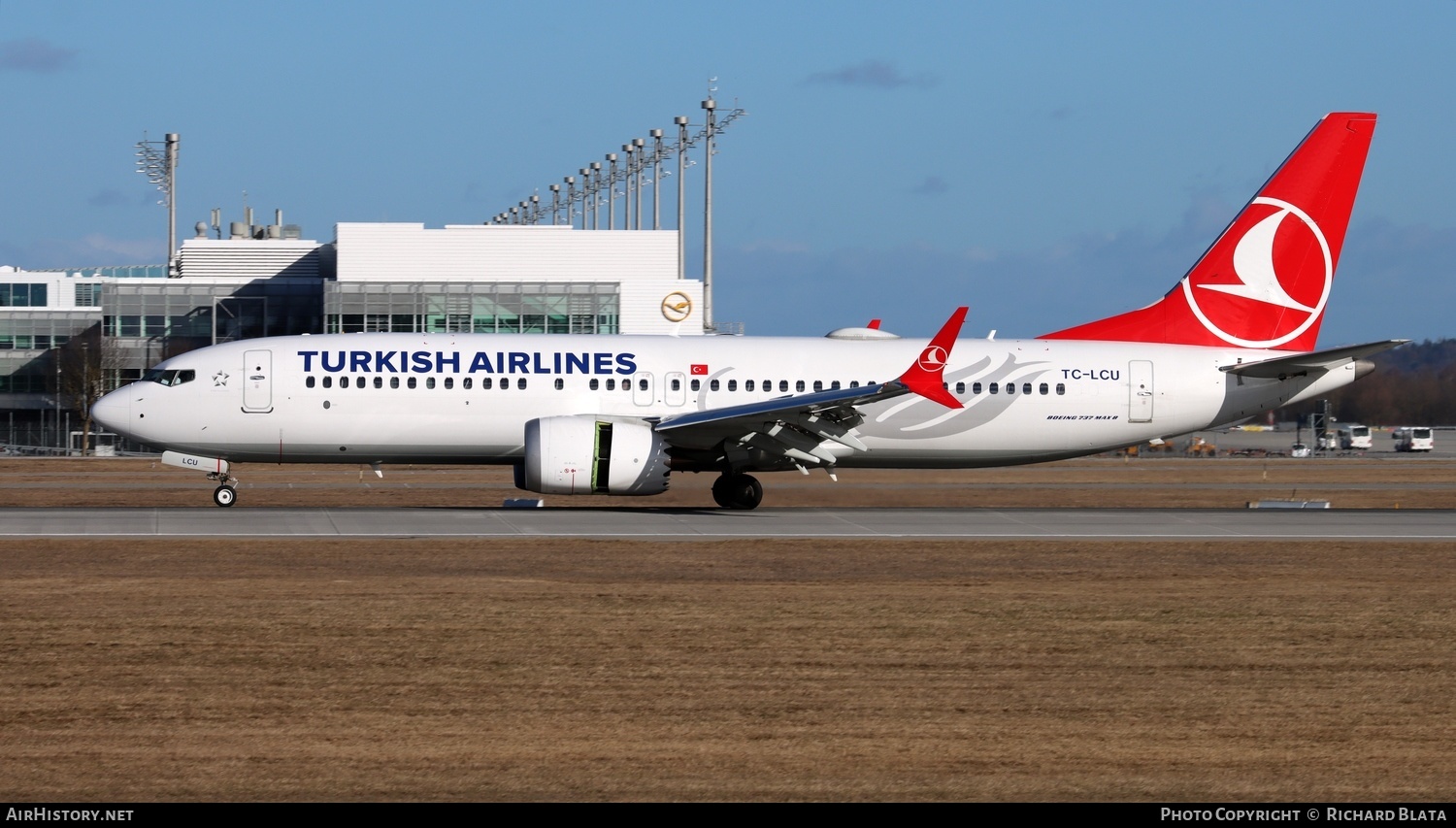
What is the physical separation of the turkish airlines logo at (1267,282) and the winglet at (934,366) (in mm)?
7629

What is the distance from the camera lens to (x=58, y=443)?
78375mm

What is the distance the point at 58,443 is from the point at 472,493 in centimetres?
4817

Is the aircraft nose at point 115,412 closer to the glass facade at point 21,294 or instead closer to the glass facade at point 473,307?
the glass facade at point 473,307

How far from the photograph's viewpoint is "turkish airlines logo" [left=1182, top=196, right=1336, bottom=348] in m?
32.1

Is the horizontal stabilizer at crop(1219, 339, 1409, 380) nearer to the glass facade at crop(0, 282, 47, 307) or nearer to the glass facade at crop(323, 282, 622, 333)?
the glass facade at crop(323, 282, 622, 333)

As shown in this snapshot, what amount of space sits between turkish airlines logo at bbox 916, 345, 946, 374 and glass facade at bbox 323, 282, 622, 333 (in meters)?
50.0

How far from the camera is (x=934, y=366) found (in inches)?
1087

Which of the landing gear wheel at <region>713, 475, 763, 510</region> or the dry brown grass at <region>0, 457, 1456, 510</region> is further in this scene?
the dry brown grass at <region>0, 457, 1456, 510</region>

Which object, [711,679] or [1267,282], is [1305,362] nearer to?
[1267,282]

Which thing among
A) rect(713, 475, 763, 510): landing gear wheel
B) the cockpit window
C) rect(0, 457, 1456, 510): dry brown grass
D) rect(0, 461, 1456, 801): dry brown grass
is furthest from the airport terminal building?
rect(0, 461, 1456, 801): dry brown grass

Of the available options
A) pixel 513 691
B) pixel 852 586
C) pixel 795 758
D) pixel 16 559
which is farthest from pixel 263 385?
pixel 795 758

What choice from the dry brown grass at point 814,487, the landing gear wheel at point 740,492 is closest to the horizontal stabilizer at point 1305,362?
the dry brown grass at point 814,487
